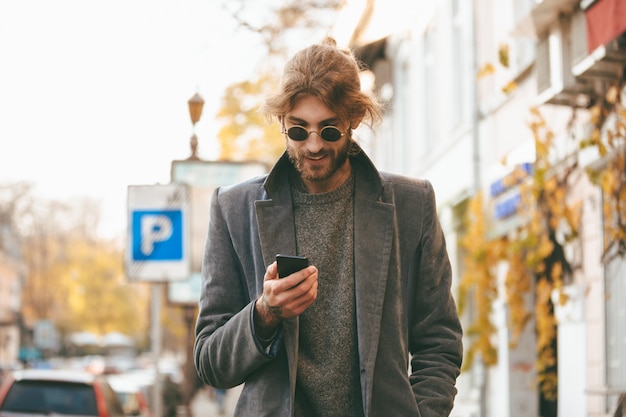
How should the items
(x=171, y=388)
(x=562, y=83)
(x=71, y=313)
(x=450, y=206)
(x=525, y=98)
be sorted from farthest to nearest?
(x=71, y=313) → (x=171, y=388) → (x=450, y=206) → (x=525, y=98) → (x=562, y=83)

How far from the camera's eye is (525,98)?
42.6 ft

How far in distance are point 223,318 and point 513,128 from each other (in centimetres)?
1065

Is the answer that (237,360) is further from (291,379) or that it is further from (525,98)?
(525,98)

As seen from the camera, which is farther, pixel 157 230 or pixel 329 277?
pixel 157 230

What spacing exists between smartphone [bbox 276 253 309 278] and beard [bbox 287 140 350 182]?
1.21 feet

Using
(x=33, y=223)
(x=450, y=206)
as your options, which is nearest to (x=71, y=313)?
(x=33, y=223)

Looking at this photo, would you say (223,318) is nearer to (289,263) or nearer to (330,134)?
(289,263)

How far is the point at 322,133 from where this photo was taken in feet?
10.3

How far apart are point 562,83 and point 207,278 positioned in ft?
22.5

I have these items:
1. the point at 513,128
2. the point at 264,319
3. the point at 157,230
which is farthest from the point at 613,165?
the point at 264,319

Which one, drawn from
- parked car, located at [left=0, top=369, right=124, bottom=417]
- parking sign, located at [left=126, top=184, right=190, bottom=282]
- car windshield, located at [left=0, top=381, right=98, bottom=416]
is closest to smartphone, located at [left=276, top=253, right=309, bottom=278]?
parking sign, located at [left=126, top=184, right=190, bottom=282]

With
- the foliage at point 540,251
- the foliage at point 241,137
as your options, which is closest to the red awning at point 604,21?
the foliage at point 540,251

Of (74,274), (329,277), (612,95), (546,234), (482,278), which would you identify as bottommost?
(329,277)

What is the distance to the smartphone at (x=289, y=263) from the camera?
9.43 feet
